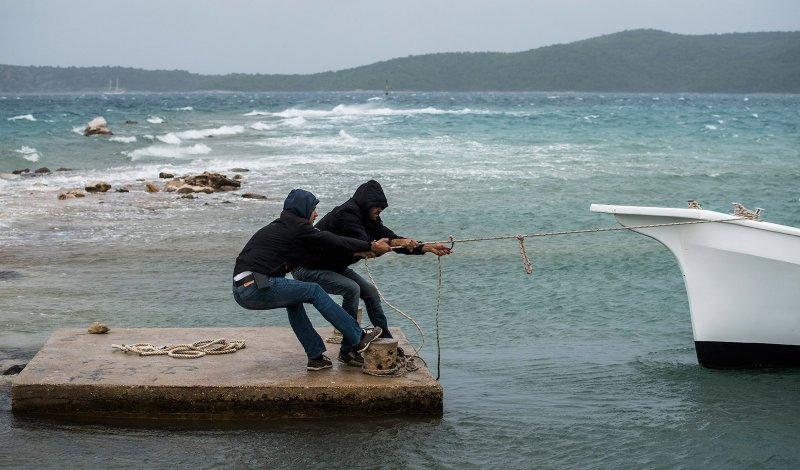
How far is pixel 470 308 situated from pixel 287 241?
4443 mm

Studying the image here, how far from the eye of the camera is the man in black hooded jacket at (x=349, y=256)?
24.7 ft

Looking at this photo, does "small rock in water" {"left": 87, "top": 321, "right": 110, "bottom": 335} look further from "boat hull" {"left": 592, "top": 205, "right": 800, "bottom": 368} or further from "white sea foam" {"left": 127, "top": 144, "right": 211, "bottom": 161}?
"white sea foam" {"left": 127, "top": 144, "right": 211, "bottom": 161}

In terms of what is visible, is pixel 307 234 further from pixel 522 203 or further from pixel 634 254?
pixel 522 203

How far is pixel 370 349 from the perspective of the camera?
7.37 m

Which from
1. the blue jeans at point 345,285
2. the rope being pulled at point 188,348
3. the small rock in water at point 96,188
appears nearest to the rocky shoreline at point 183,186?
the small rock in water at point 96,188

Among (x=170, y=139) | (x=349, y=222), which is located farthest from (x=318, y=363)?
(x=170, y=139)

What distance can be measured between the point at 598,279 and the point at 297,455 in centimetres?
698

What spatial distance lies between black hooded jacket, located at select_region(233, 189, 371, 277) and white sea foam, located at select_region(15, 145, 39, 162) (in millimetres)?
27997

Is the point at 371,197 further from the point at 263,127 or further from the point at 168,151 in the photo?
the point at 263,127

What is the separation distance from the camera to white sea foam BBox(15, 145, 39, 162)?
3331 centimetres

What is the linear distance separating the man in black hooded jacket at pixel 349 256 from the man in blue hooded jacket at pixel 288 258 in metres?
0.14

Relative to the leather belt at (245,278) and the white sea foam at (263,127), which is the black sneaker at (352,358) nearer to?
the leather belt at (245,278)

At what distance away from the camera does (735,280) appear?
8797 millimetres

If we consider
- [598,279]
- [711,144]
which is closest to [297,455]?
[598,279]
